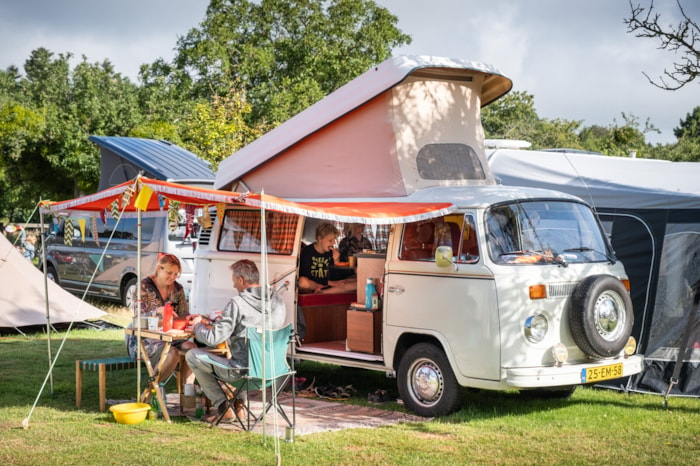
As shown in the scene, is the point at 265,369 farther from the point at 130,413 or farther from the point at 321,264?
the point at 321,264

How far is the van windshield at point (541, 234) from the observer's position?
25.7 feet

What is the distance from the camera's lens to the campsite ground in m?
6.68

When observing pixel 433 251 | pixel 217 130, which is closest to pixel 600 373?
pixel 433 251

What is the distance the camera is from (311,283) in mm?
9805

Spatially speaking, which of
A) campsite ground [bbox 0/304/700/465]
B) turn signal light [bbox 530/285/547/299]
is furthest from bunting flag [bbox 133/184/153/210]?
turn signal light [bbox 530/285/547/299]

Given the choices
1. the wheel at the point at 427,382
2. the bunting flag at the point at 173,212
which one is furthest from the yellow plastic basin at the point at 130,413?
the wheel at the point at 427,382

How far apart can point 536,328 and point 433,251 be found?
48.2 inches

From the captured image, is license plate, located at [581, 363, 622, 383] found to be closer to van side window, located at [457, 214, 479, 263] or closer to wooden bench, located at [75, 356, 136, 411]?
van side window, located at [457, 214, 479, 263]

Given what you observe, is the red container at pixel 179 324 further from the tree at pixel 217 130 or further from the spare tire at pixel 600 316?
the tree at pixel 217 130

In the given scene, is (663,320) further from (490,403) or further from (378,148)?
(378,148)

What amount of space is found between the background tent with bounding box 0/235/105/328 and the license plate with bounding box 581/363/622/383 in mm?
8254

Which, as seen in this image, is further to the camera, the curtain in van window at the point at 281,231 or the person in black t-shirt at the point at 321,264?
the person in black t-shirt at the point at 321,264

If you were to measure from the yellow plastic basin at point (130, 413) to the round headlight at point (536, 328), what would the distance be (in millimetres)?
3540

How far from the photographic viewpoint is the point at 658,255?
962 cm
